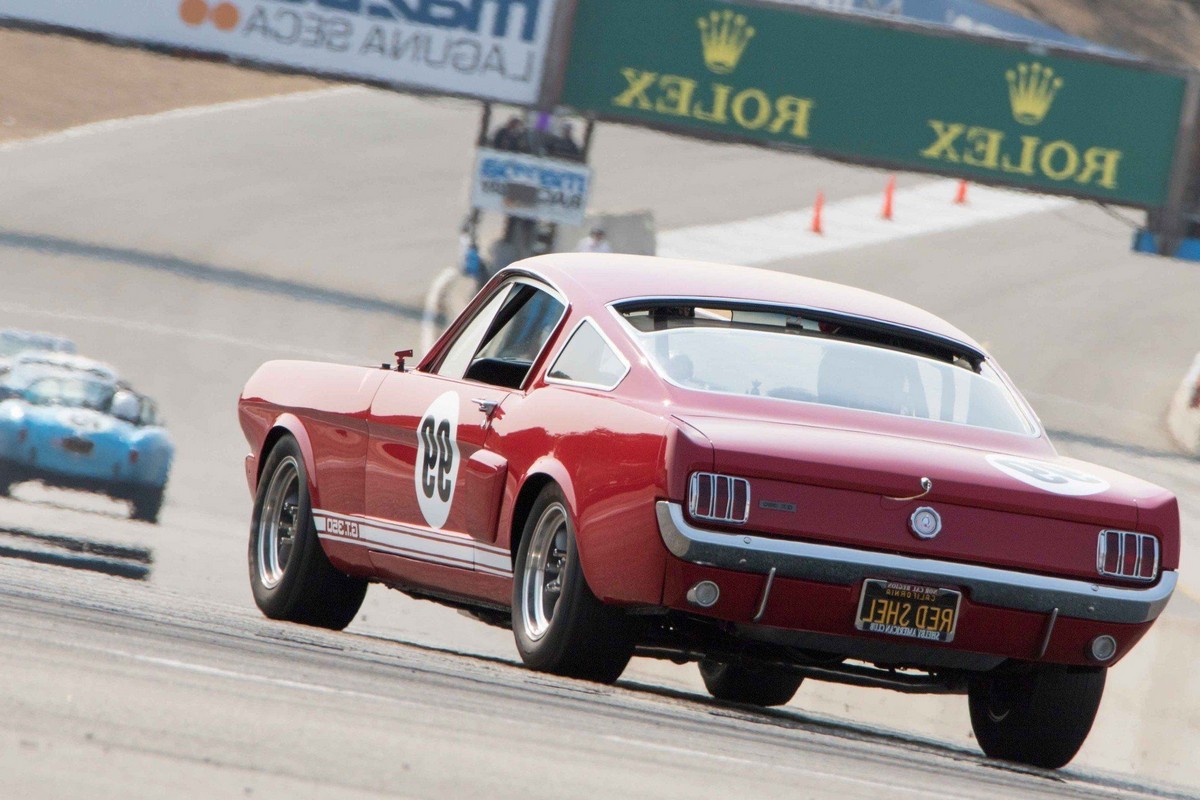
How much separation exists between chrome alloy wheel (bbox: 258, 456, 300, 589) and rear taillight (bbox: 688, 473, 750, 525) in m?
2.87

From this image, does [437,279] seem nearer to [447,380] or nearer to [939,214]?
[939,214]

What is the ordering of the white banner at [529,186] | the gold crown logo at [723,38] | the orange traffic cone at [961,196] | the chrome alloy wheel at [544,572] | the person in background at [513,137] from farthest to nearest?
1. the orange traffic cone at [961,196]
2. the person in background at [513,137]
3. the white banner at [529,186]
4. the gold crown logo at [723,38]
5. the chrome alloy wheel at [544,572]

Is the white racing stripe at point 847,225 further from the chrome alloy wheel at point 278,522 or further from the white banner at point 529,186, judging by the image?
the chrome alloy wheel at point 278,522

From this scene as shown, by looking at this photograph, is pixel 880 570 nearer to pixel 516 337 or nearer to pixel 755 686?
pixel 516 337

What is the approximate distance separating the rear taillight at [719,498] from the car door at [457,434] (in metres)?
1.12

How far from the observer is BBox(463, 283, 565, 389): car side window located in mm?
7340

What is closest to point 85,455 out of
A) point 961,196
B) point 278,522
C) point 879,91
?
point 278,522

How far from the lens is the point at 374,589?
13.9 m

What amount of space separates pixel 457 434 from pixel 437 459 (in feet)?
0.59

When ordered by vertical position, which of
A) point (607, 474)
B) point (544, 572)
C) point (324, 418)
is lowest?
point (544, 572)

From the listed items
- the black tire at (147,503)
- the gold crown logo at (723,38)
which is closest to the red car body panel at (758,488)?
the black tire at (147,503)

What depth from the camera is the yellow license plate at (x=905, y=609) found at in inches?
241

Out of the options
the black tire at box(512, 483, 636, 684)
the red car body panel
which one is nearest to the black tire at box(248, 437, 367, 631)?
the red car body panel

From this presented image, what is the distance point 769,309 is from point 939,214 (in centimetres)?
4140
